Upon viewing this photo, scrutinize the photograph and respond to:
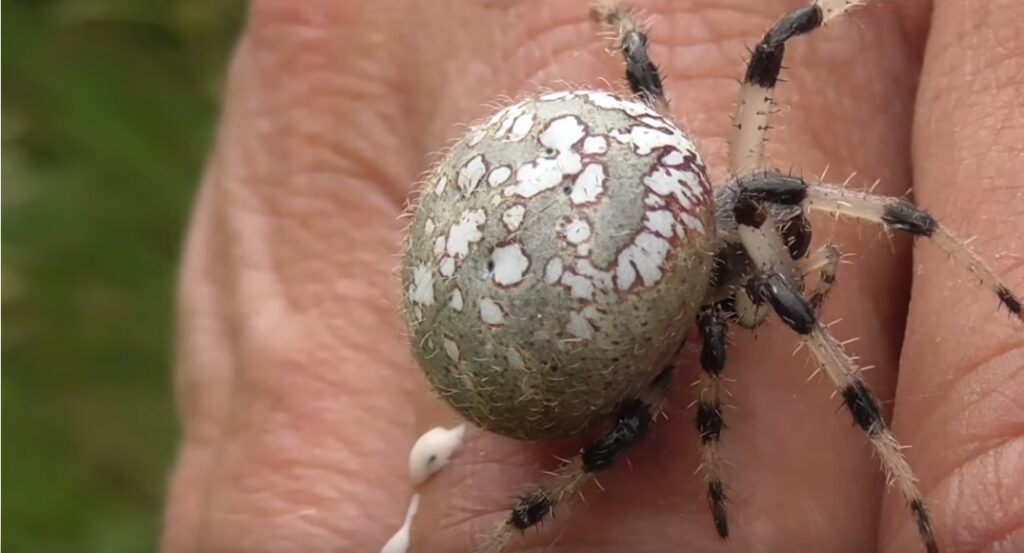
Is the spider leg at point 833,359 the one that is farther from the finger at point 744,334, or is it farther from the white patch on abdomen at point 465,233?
the white patch on abdomen at point 465,233

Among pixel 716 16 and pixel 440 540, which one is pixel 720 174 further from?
pixel 440 540

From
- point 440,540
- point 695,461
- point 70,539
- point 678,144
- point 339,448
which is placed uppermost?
point 678,144

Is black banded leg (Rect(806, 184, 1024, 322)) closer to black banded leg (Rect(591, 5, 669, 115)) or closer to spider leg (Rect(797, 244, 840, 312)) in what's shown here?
spider leg (Rect(797, 244, 840, 312))

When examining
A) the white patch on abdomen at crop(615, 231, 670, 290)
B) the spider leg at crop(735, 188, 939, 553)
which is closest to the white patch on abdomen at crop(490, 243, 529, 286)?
the white patch on abdomen at crop(615, 231, 670, 290)

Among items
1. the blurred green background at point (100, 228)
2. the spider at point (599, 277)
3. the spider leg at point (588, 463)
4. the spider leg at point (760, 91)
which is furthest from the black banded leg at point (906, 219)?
the blurred green background at point (100, 228)

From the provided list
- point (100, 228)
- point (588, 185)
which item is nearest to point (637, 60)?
point (588, 185)

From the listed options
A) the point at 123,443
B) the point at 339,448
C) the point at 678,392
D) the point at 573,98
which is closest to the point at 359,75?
the point at 339,448
